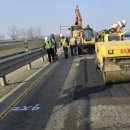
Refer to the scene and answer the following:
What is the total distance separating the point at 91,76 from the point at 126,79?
2.66 m

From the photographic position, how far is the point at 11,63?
1362 cm

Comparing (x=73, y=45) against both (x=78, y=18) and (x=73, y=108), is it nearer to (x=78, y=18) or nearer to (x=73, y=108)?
(x=78, y=18)

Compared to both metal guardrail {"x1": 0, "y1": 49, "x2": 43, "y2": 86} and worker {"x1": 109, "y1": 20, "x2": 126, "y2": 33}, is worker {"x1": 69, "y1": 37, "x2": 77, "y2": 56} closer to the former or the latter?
worker {"x1": 109, "y1": 20, "x2": 126, "y2": 33}

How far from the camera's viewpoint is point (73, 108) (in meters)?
8.31

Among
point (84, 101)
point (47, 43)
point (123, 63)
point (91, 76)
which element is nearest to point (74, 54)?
point (47, 43)

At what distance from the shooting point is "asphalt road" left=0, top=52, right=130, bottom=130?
6941mm

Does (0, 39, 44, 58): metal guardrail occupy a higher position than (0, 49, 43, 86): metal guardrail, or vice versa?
(0, 49, 43, 86): metal guardrail

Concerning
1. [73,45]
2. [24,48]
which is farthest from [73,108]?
[24,48]

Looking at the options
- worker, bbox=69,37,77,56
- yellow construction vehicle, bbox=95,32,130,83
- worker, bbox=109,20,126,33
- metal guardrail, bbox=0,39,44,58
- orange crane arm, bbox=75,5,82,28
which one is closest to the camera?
yellow construction vehicle, bbox=95,32,130,83

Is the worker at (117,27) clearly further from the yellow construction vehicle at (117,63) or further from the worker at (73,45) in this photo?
the yellow construction vehicle at (117,63)

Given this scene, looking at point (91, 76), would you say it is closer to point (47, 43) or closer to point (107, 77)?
point (107, 77)

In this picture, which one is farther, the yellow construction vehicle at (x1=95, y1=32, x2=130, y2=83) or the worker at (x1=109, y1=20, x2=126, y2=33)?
the worker at (x1=109, y1=20, x2=126, y2=33)

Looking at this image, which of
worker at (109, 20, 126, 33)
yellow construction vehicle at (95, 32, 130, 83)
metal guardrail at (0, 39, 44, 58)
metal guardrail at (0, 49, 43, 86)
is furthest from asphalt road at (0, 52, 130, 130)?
metal guardrail at (0, 39, 44, 58)

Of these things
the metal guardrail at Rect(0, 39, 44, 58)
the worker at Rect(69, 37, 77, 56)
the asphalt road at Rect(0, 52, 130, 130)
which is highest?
the asphalt road at Rect(0, 52, 130, 130)
